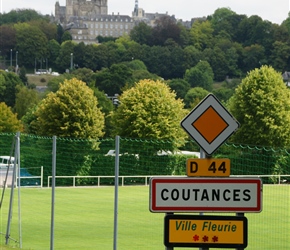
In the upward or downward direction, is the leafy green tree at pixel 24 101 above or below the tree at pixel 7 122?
above

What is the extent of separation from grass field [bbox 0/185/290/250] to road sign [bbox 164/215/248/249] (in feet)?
40.2

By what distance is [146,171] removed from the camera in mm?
29656

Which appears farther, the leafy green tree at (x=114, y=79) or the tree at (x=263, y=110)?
the leafy green tree at (x=114, y=79)

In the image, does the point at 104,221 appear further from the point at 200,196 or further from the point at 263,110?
the point at 263,110

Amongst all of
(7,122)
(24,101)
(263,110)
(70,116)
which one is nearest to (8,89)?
(24,101)

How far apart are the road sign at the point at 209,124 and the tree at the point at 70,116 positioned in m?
58.8

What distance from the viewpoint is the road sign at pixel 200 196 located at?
28.2ft

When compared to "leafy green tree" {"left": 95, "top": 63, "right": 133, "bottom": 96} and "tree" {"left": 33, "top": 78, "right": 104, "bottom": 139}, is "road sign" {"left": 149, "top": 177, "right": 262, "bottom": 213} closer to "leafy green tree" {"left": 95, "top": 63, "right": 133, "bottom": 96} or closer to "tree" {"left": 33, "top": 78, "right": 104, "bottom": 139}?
"tree" {"left": 33, "top": 78, "right": 104, "bottom": 139}

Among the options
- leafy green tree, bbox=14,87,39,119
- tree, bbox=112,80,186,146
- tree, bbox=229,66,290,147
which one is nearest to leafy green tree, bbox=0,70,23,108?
leafy green tree, bbox=14,87,39,119

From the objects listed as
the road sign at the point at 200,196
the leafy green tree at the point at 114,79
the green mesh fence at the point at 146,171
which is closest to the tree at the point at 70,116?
the green mesh fence at the point at 146,171

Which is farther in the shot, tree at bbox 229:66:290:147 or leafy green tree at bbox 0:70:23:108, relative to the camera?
leafy green tree at bbox 0:70:23:108

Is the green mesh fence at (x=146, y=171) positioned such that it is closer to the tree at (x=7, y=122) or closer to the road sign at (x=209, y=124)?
the road sign at (x=209, y=124)

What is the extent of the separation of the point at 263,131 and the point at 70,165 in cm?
3408

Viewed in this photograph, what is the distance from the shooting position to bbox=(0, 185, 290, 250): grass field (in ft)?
78.6
